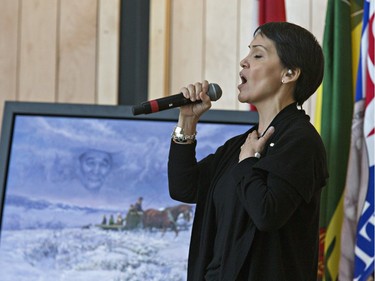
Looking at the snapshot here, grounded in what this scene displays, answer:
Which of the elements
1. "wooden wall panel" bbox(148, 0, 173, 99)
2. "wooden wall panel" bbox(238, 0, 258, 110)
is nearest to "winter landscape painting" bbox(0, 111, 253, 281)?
"wooden wall panel" bbox(148, 0, 173, 99)

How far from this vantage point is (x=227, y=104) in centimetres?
360

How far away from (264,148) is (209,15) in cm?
181

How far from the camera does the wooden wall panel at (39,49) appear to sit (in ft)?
12.3

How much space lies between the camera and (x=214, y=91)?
6.87 ft

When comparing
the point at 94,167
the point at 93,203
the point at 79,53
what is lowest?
the point at 93,203

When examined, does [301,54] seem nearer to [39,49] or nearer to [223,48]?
[223,48]

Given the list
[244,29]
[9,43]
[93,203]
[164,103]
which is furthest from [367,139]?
[9,43]

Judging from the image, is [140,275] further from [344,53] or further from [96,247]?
[344,53]

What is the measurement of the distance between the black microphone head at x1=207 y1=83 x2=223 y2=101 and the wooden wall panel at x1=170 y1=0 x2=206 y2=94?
1.56 m

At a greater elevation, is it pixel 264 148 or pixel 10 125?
pixel 10 125

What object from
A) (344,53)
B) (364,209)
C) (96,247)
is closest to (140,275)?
(96,247)

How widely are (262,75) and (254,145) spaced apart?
19cm

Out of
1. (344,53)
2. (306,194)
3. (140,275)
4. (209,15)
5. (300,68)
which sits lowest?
(140,275)

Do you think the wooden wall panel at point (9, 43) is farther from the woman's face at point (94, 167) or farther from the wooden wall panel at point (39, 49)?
the woman's face at point (94, 167)
